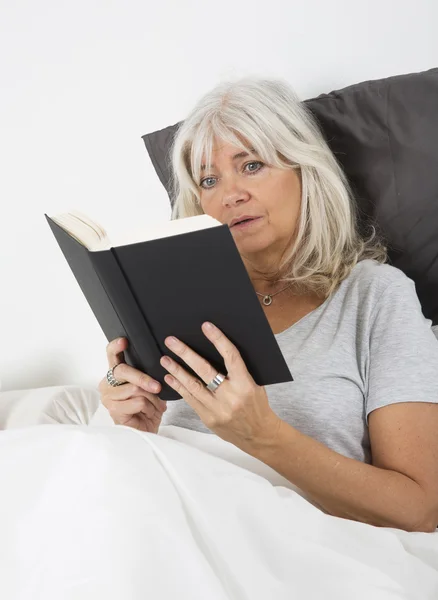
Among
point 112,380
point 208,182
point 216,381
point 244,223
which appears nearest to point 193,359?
point 216,381

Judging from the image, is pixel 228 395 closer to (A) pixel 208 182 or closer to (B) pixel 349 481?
(B) pixel 349 481

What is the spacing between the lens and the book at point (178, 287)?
34.5 inches

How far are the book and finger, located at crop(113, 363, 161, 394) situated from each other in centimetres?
6

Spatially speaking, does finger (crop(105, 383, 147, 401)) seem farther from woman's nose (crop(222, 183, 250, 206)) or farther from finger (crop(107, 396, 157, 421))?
woman's nose (crop(222, 183, 250, 206))

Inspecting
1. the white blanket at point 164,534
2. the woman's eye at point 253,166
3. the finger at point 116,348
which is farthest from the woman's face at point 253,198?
the white blanket at point 164,534

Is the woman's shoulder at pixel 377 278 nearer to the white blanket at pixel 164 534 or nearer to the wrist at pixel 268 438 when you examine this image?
the wrist at pixel 268 438

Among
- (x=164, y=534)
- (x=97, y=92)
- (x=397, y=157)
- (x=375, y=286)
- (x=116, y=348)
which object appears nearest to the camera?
(x=164, y=534)

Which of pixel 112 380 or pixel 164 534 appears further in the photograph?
pixel 112 380

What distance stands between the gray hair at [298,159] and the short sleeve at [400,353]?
13 cm

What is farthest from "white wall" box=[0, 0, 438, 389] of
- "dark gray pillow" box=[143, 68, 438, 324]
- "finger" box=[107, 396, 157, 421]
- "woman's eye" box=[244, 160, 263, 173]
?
"finger" box=[107, 396, 157, 421]

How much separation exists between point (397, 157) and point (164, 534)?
844 mm

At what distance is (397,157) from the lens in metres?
1.31

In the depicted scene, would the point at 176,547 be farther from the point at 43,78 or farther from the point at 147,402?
the point at 43,78

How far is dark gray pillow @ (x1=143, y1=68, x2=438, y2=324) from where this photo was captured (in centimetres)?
129
